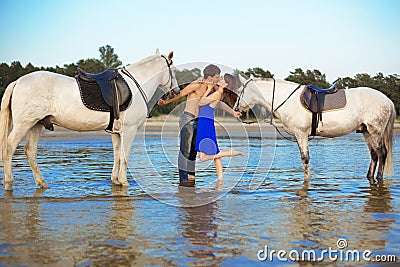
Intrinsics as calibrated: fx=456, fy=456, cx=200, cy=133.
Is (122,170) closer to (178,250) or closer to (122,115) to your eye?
(122,115)

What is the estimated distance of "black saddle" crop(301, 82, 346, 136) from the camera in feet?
29.7

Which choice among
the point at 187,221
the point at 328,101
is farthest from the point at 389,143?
the point at 187,221

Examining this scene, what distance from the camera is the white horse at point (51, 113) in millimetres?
7500

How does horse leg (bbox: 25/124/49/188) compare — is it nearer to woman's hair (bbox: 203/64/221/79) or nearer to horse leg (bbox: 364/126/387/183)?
woman's hair (bbox: 203/64/221/79)

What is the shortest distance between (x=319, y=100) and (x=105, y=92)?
4186 millimetres

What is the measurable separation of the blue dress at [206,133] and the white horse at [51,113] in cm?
107

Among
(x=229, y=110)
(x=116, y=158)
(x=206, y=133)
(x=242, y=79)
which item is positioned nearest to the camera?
(x=206, y=133)

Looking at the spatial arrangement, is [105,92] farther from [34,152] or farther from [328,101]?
[328,101]

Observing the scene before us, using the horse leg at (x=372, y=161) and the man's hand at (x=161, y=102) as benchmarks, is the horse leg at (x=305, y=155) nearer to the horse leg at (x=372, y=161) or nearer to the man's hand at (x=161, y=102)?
the horse leg at (x=372, y=161)

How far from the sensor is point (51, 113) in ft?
25.2

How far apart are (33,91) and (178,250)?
445cm

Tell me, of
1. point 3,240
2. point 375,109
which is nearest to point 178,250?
point 3,240

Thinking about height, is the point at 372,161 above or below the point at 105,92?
below

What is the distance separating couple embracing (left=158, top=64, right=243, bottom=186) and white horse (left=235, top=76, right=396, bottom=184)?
1.18 meters
